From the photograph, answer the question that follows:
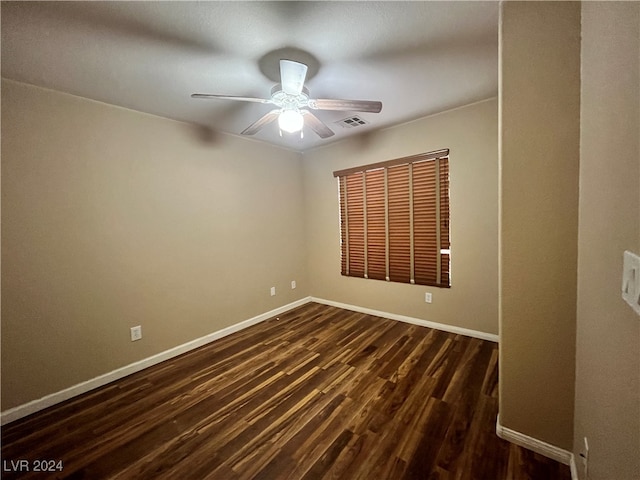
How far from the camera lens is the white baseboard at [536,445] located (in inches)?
48.3

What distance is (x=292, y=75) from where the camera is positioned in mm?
1511

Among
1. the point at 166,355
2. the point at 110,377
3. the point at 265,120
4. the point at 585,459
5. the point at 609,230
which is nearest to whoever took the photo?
the point at 609,230

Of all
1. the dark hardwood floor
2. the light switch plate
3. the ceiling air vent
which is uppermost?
the ceiling air vent

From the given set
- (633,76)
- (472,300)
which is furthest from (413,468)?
(472,300)

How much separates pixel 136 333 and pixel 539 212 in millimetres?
3262

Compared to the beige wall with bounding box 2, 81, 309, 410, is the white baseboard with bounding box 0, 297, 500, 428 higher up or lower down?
lower down

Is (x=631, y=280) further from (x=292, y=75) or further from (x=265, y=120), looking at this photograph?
(x=265, y=120)

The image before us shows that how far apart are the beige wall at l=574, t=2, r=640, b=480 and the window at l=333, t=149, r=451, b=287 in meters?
1.72

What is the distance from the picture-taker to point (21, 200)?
1.72m

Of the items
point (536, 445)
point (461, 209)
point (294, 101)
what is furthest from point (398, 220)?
point (536, 445)

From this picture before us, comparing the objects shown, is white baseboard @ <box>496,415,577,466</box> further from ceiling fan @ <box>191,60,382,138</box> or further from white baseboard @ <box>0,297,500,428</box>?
ceiling fan @ <box>191,60,382,138</box>

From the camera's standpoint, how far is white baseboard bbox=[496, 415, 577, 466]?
1226 mm

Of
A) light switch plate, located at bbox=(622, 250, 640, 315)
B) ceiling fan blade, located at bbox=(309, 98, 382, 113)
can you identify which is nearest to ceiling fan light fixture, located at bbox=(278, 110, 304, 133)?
ceiling fan blade, located at bbox=(309, 98, 382, 113)

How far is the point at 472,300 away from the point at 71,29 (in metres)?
3.84
